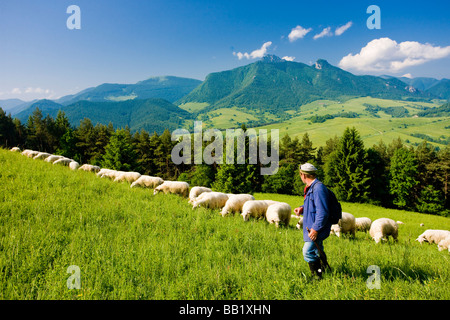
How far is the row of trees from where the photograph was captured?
144 feet

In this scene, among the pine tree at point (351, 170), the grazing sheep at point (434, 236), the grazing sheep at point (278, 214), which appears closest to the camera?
the grazing sheep at point (278, 214)

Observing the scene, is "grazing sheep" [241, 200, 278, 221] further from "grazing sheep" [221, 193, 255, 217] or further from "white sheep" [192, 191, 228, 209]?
"white sheep" [192, 191, 228, 209]

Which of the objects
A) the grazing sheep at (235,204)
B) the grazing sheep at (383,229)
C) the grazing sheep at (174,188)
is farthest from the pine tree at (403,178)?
the grazing sheep at (174,188)

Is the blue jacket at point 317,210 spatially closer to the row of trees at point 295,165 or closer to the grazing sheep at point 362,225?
the grazing sheep at point 362,225

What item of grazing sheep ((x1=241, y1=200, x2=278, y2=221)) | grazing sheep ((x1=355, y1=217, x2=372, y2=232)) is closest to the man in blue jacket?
grazing sheep ((x1=241, y1=200, x2=278, y2=221))

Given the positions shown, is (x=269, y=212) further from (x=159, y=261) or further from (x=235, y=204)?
(x=159, y=261)

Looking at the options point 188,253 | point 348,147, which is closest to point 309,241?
point 188,253

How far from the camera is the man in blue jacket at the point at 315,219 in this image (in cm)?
414

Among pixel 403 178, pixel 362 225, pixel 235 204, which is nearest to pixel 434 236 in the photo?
pixel 362 225

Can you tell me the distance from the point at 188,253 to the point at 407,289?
13.9 feet

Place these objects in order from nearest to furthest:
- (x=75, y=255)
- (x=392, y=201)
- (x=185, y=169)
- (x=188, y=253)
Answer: (x=75, y=255) < (x=188, y=253) < (x=392, y=201) < (x=185, y=169)

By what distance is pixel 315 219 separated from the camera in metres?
4.22

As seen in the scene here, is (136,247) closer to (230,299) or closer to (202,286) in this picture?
(202,286)

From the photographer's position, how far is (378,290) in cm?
367
